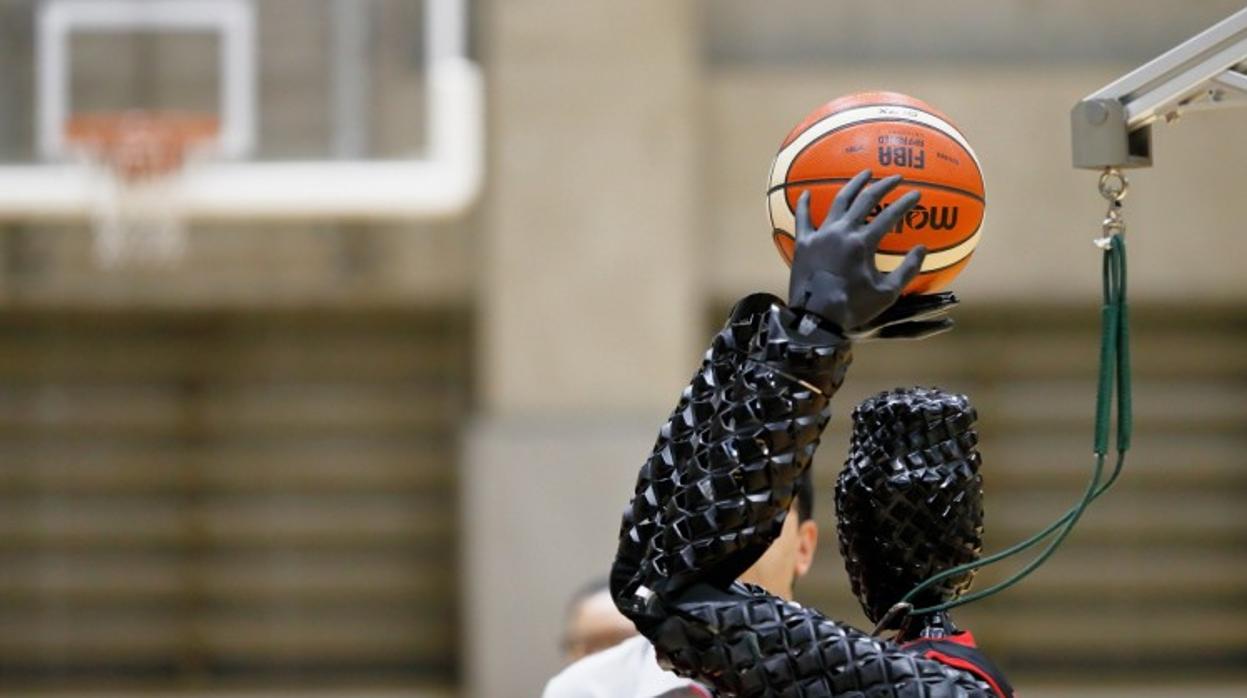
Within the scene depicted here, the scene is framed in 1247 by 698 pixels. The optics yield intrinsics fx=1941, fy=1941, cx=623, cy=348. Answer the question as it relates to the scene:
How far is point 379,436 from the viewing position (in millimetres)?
12250

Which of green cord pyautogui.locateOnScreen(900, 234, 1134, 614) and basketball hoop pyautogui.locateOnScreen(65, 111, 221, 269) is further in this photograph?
basketball hoop pyautogui.locateOnScreen(65, 111, 221, 269)

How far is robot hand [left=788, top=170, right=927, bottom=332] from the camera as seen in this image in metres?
1.67

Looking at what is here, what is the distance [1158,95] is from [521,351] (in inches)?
335

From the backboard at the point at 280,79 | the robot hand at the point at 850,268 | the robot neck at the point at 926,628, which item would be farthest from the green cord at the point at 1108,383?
the backboard at the point at 280,79

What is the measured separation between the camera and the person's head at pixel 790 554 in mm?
3139

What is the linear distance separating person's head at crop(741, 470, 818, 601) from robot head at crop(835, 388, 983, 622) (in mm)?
851

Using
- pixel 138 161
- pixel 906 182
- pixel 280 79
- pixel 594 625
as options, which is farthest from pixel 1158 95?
pixel 280 79

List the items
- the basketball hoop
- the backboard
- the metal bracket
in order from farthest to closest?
1. the backboard
2. the basketball hoop
3. the metal bracket

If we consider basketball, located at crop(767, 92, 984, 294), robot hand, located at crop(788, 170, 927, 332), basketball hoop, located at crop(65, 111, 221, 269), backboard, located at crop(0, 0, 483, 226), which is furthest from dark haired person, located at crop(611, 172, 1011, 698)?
backboard, located at crop(0, 0, 483, 226)

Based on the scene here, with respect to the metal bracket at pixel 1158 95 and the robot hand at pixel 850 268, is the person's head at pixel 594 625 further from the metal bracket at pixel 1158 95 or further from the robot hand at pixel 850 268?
the robot hand at pixel 850 268

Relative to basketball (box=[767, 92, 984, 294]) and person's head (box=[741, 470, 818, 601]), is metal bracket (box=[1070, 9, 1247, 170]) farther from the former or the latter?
person's head (box=[741, 470, 818, 601])

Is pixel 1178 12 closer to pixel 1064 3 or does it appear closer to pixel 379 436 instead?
pixel 1064 3

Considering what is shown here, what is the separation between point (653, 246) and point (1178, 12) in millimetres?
3628

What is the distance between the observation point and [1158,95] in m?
1.91
